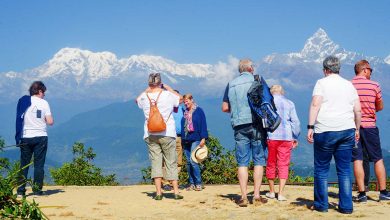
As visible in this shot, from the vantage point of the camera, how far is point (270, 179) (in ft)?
28.3

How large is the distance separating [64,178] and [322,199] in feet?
38.0

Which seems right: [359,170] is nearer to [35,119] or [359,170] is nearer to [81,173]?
[35,119]

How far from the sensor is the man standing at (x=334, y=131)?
7.10 metres

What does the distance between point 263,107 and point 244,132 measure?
1.70 ft

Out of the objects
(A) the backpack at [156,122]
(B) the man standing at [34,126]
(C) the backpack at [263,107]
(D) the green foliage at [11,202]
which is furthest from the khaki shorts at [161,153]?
(D) the green foliage at [11,202]

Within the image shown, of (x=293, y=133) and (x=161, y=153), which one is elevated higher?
(x=293, y=133)

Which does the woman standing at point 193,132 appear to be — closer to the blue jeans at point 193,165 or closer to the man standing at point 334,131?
the blue jeans at point 193,165

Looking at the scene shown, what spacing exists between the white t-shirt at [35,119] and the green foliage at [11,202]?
211 inches

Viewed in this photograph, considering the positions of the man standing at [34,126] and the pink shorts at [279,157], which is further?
the man standing at [34,126]

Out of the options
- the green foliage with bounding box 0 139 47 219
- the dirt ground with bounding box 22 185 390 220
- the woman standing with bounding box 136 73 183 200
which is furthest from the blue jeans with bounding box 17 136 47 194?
the green foliage with bounding box 0 139 47 219

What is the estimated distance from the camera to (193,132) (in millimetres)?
10086

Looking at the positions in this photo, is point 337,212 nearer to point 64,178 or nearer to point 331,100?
point 331,100

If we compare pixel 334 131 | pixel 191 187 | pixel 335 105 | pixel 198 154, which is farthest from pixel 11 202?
pixel 191 187

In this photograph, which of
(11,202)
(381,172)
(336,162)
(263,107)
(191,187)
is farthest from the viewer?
(191,187)
